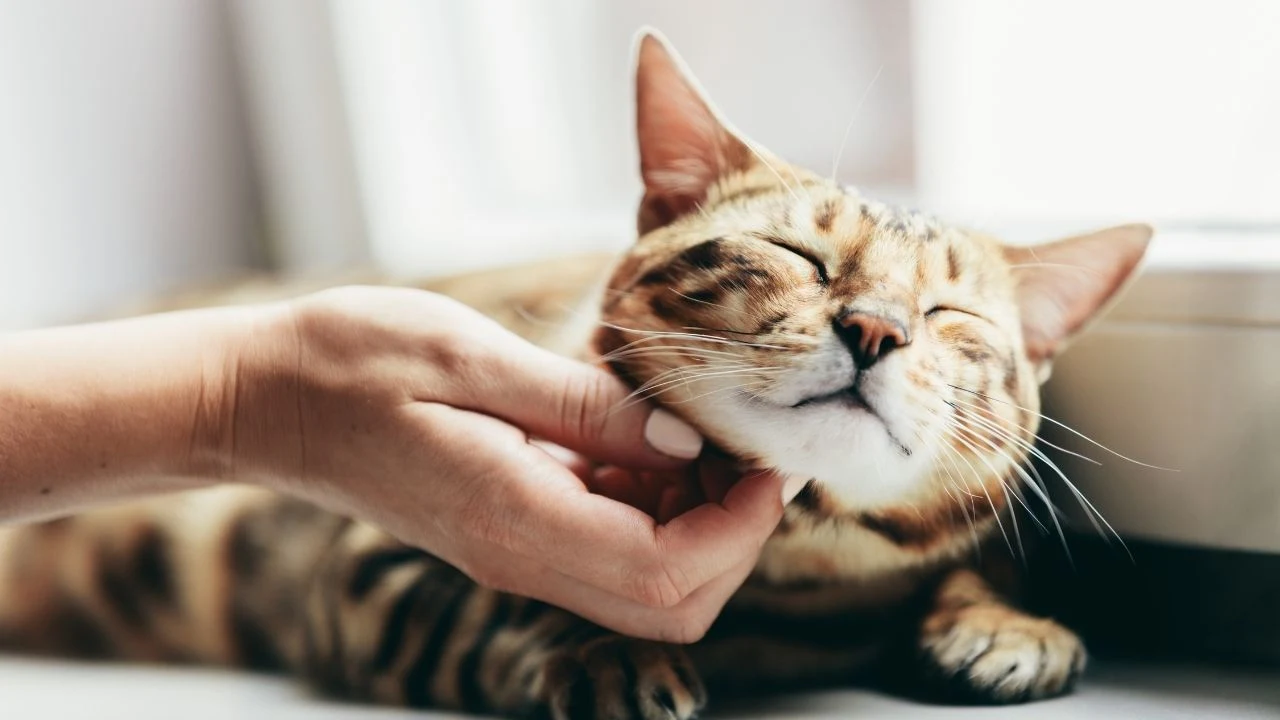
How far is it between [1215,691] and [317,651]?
28.3 inches

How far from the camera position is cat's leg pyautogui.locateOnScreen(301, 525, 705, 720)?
2.40 feet

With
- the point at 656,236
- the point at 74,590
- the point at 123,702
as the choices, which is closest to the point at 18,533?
the point at 74,590

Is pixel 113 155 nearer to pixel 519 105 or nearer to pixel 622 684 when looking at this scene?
pixel 519 105

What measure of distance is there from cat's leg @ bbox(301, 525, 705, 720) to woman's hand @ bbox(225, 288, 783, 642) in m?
0.04

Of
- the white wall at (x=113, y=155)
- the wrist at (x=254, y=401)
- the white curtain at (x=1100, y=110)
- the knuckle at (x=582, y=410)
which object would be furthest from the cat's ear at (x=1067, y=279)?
the white wall at (x=113, y=155)

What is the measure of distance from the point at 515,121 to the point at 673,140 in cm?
62

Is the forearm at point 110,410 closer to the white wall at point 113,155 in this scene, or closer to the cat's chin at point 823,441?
the cat's chin at point 823,441

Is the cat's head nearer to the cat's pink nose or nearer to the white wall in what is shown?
the cat's pink nose

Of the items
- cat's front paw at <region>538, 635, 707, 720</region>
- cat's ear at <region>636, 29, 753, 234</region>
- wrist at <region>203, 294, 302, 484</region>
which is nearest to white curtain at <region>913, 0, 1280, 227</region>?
cat's ear at <region>636, 29, 753, 234</region>

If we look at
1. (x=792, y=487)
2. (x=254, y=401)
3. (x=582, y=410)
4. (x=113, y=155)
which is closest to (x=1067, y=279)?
(x=792, y=487)

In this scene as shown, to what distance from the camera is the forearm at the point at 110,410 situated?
74cm

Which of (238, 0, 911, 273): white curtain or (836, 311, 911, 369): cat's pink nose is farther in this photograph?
(238, 0, 911, 273): white curtain

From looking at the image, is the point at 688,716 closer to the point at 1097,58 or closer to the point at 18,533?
the point at 1097,58

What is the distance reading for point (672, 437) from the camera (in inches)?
27.6
